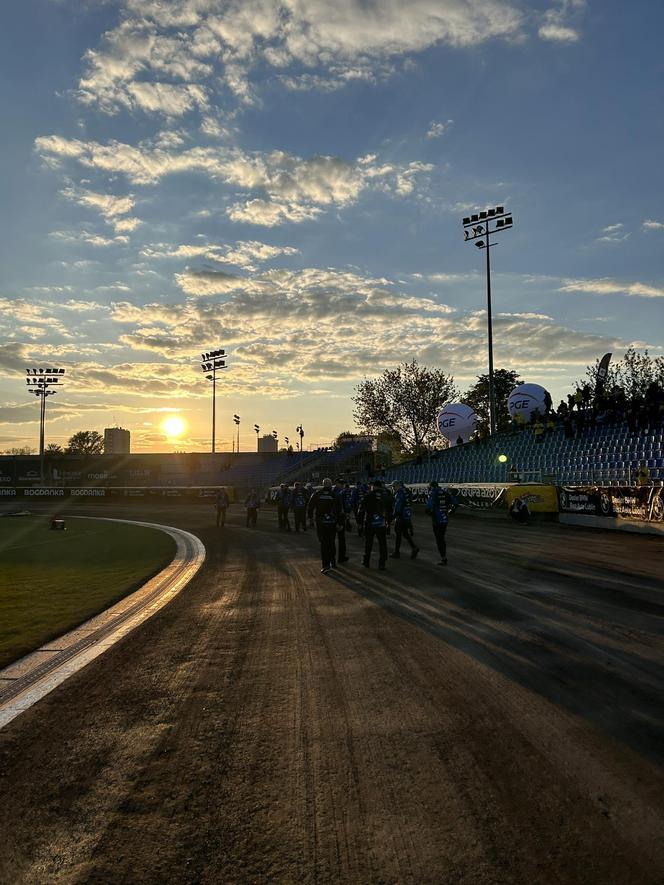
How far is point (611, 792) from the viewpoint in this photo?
304cm

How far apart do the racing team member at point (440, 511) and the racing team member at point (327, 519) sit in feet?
6.43

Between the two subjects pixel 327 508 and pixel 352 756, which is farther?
pixel 327 508

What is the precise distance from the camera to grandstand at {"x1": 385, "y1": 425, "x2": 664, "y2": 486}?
2395cm

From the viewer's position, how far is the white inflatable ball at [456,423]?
142 feet

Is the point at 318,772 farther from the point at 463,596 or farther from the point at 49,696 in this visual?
the point at 463,596

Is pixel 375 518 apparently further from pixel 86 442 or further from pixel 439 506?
pixel 86 442

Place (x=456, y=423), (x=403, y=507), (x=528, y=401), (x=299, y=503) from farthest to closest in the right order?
1. (x=456, y=423)
2. (x=528, y=401)
3. (x=299, y=503)
4. (x=403, y=507)

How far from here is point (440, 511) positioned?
488 inches

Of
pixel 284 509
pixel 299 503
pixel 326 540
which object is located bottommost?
pixel 284 509

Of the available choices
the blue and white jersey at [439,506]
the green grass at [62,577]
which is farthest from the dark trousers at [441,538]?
the green grass at [62,577]

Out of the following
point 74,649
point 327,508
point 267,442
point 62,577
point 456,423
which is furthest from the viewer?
point 267,442

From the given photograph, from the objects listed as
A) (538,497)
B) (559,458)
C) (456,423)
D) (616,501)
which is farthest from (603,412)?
(456,423)

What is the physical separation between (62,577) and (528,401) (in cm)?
3259

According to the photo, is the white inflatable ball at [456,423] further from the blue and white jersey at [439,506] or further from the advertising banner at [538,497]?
the blue and white jersey at [439,506]
